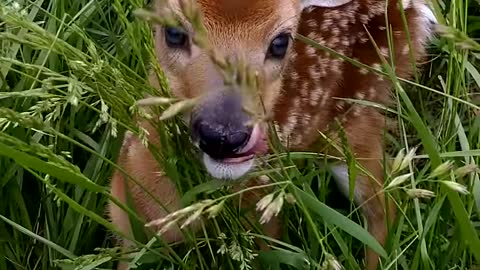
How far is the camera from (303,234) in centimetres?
239

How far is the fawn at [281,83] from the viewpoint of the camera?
6.62 ft

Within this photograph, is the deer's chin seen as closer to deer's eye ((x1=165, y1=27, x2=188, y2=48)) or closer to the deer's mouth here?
the deer's mouth

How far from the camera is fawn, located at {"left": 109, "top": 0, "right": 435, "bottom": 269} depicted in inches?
79.4

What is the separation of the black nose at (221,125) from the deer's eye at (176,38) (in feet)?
1.09

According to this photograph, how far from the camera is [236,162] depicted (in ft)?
6.75

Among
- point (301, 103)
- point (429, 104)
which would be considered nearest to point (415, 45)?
point (429, 104)

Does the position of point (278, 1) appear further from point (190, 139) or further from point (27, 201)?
point (27, 201)

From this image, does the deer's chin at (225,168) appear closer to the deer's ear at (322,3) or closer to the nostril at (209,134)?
the nostril at (209,134)

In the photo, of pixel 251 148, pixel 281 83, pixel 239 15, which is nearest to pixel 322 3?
pixel 281 83

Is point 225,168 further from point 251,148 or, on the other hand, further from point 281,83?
point 281,83

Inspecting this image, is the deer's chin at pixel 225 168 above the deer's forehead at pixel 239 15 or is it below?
below

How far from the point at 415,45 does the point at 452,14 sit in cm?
67

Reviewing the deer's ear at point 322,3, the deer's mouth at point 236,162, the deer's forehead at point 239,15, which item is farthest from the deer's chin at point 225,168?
the deer's ear at point 322,3

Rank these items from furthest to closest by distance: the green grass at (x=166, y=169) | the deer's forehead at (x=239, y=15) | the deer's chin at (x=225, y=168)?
1. the deer's forehead at (x=239, y=15)
2. the deer's chin at (x=225, y=168)
3. the green grass at (x=166, y=169)
